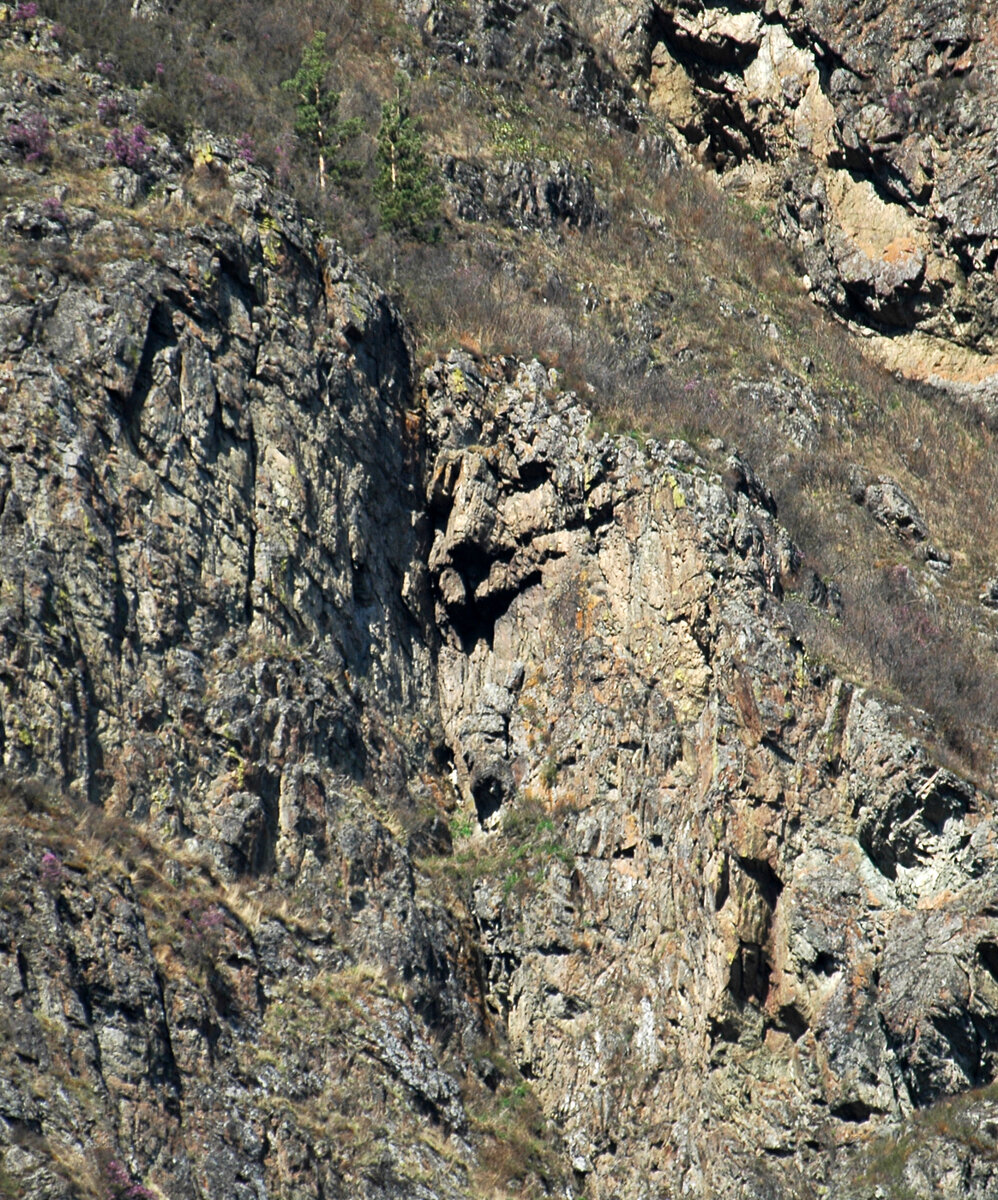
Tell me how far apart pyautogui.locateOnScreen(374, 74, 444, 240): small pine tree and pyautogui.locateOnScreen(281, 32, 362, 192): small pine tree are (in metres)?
0.72

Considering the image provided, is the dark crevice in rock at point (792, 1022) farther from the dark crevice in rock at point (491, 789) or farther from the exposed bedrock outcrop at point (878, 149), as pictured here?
the exposed bedrock outcrop at point (878, 149)

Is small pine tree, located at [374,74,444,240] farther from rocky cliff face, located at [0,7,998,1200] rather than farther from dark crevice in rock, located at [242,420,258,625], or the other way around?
dark crevice in rock, located at [242,420,258,625]

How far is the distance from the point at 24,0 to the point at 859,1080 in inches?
944

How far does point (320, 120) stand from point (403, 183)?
2.43 metres

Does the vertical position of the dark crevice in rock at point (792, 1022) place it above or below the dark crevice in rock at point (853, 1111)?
above

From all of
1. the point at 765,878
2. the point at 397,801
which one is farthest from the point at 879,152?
the point at 397,801

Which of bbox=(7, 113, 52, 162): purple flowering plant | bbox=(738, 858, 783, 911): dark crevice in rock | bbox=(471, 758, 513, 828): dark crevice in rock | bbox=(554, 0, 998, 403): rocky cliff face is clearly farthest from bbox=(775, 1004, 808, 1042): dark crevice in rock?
bbox=(554, 0, 998, 403): rocky cliff face


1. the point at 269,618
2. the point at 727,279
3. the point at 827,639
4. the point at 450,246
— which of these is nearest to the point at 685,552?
the point at 827,639

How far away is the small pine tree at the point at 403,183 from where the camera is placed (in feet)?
94.4

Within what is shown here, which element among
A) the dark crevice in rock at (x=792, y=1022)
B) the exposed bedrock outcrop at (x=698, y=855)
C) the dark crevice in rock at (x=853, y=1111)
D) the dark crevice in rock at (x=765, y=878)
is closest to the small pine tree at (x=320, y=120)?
the exposed bedrock outcrop at (x=698, y=855)

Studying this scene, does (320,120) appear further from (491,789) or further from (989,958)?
(989,958)

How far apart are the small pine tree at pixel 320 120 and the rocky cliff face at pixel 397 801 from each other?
20.4 feet

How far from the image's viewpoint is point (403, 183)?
95.3ft

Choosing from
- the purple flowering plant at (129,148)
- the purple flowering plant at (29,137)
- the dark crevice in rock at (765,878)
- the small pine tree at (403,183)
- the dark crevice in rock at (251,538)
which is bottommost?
the dark crevice in rock at (765,878)
